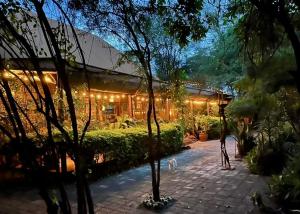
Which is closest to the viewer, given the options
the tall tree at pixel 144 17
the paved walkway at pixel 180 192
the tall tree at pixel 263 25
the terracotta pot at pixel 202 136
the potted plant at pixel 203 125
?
the tall tree at pixel 263 25

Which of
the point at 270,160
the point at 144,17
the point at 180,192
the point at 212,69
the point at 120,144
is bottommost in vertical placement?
the point at 180,192

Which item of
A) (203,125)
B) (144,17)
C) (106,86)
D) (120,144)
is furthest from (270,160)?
(203,125)

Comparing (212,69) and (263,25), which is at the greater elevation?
(212,69)

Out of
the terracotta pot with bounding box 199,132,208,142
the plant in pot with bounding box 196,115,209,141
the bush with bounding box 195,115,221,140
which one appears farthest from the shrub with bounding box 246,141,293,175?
the bush with bounding box 195,115,221,140

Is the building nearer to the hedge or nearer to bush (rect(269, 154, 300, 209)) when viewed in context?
the hedge

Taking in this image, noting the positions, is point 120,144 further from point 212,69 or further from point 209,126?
point 212,69

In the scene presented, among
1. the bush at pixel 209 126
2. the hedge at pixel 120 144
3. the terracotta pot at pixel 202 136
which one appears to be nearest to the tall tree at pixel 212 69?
the bush at pixel 209 126

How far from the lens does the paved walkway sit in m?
6.05

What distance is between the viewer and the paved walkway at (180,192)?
6047 millimetres

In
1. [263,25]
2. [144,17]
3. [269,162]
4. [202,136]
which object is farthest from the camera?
[202,136]

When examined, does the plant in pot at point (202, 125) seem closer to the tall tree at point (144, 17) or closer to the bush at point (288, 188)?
the bush at point (288, 188)

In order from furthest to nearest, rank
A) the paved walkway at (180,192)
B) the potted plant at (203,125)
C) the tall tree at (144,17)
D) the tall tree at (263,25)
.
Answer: the potted plant at (203,125), the paved walkway at (180,192), the tall tree at (144,17), the tall tree at (263,25)

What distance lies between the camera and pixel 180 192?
7133 mm

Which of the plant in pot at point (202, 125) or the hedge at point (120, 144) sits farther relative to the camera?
the plant in pot at point (202, 125)
